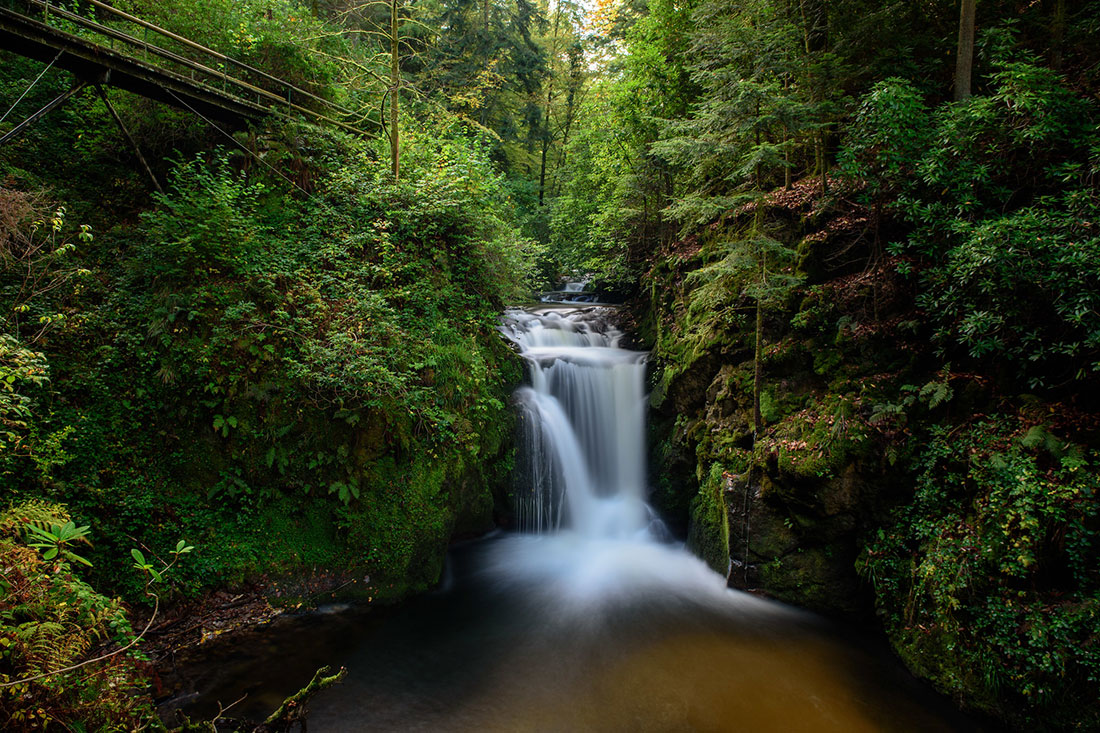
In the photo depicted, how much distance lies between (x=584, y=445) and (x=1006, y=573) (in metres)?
6.27

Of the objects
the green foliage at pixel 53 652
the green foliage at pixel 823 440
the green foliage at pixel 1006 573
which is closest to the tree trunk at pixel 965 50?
the green foliage at pixel 823 440

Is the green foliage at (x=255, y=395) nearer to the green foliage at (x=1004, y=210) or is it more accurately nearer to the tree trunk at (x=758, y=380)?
the tree trunk at (x=758, y=380)

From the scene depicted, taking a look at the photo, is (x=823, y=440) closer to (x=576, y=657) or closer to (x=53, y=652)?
(x=576, y=657)

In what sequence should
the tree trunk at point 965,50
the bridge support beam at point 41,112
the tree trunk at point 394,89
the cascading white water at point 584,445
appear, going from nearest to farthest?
the bridge support beam at point 41,112
the tree trunk at point 965,50
the tree trunk at point 394,89
the cascading white water at point 584,445

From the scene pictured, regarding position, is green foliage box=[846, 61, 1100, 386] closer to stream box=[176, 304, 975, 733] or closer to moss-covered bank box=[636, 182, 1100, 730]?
moss-covered bank box=[636, 182, 1100, 730]

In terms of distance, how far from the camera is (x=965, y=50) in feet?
20.8

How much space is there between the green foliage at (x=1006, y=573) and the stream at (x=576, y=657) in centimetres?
62

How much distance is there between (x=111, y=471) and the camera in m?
4.95

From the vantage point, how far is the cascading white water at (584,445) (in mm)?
8805

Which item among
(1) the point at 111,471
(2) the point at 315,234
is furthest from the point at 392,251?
(1) the point at 111,471

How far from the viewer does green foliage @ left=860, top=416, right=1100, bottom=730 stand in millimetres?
3998

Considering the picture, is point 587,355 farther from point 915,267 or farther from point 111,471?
point 111,471

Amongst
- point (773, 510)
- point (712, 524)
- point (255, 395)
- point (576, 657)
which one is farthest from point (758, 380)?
point (255, 395)

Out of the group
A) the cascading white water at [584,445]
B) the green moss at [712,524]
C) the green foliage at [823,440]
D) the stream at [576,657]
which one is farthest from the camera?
the cascading white water at [584,445]
